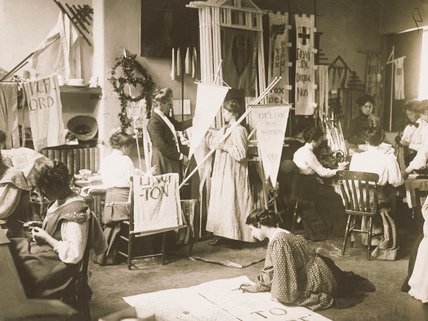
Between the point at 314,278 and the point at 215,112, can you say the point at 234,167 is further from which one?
the point at 314,278

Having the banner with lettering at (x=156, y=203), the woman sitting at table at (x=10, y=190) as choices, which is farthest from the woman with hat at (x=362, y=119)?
the woman sitting at table at (x=10, y=190)

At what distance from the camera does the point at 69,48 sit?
6.70 m

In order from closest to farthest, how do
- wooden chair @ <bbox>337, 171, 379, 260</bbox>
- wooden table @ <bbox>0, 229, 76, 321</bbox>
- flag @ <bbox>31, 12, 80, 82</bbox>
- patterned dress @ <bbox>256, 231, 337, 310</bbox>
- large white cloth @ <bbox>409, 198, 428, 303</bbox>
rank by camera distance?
wooden table @ <bbox>0, 229, 76, 321</bbox> → patterned dress @ <bbox>256, 231, 337, 310</bbox> → large white cloth @ <bbox>409, 198, 428, 303</bbox> → wooden chair @ <bbox>337, 171, 379, 260</bbox> → flag @ <bbox>31, 12, 80, 82</bbox>

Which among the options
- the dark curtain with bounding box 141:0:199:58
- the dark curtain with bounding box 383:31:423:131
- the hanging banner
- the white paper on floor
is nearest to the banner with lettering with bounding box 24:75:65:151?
the dark curtain with bounding box 141:0:199:58

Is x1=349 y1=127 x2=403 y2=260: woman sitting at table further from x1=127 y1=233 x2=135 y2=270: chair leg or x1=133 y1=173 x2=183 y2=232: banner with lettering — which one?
x1=127 y1=233 x2=135 y2=270: chair leg

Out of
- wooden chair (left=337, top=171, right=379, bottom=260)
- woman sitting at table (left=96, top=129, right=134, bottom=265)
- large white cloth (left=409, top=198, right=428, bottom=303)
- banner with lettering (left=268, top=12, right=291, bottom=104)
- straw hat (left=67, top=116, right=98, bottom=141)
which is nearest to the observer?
large white cloth (left=409, top=198, right=428, bottom=303)

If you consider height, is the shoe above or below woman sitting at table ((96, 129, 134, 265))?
below

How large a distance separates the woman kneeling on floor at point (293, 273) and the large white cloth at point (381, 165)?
159 centimetres

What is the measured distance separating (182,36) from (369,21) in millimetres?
3937

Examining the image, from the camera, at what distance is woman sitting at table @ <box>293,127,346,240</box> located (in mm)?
6926

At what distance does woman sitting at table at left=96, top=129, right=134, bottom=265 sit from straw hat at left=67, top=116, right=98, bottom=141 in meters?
1.13

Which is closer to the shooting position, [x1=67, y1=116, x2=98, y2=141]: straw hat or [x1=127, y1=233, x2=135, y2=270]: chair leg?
[x1=127, y1=233, x2=135, y2=270]: chair leg

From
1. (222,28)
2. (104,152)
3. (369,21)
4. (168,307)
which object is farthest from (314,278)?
(369,21)

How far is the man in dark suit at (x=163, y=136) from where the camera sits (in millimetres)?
6359
